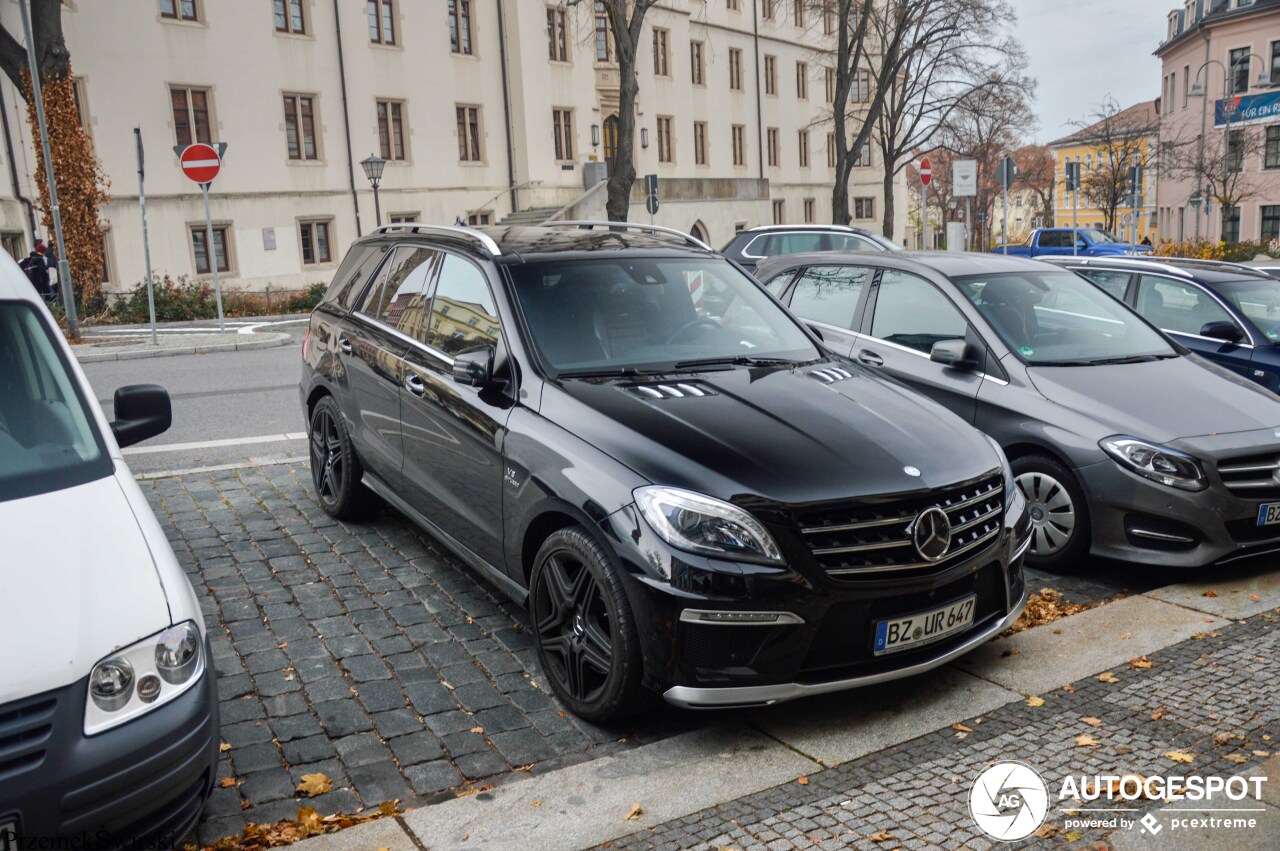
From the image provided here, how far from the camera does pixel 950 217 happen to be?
275ft

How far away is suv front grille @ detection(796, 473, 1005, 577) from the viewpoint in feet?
13.0

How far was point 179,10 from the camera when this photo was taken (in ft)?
104

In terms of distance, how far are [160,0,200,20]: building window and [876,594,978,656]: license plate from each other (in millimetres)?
32860

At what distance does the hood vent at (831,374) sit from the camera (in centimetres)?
510

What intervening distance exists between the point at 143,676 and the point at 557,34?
41.5 metres

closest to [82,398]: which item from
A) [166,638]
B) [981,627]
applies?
[166,638]

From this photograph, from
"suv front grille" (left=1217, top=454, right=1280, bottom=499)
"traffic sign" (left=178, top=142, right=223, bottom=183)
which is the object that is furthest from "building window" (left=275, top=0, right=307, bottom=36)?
"suv front grille" (left=1217, top=454, right=1280, bottom=499)

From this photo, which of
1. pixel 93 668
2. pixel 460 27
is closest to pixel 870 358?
pixel 93 668

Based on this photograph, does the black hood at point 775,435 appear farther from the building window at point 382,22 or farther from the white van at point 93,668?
the building window at point 382,22

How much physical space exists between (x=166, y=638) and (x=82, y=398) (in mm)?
1378

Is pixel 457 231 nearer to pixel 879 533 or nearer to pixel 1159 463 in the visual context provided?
pixel 879 533

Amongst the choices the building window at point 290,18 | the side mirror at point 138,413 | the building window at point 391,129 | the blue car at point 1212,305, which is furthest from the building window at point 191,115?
the side mirror at point 138,413

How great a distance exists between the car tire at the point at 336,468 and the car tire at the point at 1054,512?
3.91 meters

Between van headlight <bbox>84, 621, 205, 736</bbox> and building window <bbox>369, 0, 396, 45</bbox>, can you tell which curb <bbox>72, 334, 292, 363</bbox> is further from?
building window <bbox>369, 0, 396, 45</bbox>
